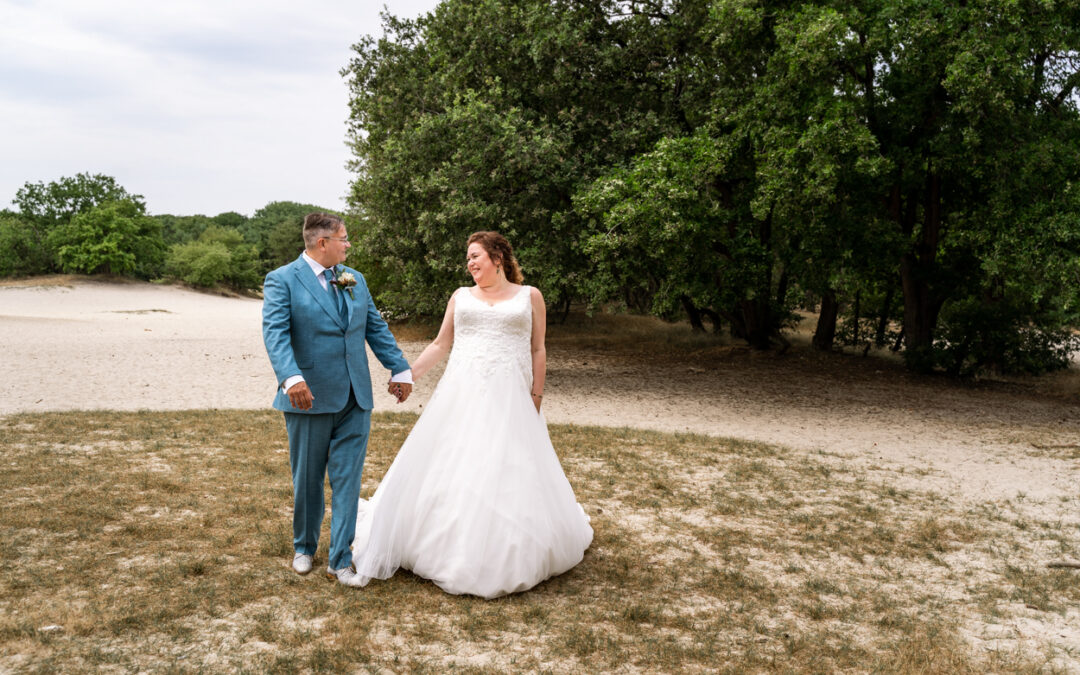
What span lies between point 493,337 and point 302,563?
1.86 meters

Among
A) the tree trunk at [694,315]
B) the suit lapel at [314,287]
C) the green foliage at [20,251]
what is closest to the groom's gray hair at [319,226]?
the suit lapel at [314,287]

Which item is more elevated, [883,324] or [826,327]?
[883,324]

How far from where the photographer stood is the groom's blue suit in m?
4.33

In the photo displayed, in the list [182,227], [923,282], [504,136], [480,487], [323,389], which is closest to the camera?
[323,389]

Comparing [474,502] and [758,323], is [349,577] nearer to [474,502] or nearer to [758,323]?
[474,502]

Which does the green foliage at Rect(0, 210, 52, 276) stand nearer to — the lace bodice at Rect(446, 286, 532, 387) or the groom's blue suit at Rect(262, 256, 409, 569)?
the groom's blue suit at Rect(262, 256, 409, 569)

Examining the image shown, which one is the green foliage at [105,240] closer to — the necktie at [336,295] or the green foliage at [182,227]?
the green foliage at [182,227]

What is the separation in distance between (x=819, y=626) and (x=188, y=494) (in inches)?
201

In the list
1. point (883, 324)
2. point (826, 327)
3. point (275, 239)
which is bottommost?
point (826, 327)

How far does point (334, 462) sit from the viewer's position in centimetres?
450

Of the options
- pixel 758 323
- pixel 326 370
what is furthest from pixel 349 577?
pixel 758 323

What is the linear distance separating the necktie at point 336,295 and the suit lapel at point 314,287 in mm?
39

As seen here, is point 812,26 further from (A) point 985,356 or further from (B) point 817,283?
(A) point 985,356

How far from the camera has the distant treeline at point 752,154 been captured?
39.7ft
